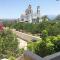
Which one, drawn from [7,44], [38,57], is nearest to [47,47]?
[38,57]

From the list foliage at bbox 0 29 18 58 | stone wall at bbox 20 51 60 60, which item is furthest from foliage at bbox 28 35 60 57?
foliage at bbox 0 29 18 58

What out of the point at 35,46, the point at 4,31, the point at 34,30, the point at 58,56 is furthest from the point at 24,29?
the point at 58,56

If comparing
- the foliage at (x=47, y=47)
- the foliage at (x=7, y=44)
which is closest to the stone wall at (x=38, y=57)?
the foliage at (x=47, y=47)

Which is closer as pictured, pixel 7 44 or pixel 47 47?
pixel 47 47

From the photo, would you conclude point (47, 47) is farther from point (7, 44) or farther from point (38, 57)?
point (7, 44)

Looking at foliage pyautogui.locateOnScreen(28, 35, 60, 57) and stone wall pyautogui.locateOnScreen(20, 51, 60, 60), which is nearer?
stone wall pyautogui.locateOnScreen(20, 51, 60, 60)

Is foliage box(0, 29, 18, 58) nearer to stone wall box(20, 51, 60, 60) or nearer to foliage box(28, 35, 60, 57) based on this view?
foliage box(28, 35, 60, 57)

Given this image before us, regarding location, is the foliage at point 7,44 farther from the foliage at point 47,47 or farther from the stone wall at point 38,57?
the stone wall at point 38,57

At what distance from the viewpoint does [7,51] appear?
873 cm

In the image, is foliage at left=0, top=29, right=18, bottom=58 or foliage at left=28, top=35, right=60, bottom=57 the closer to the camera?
foliage at left=28, top=35, right=60, bottom=57

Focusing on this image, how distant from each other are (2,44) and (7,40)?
49cm

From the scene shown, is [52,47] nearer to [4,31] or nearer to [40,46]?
[40,46]

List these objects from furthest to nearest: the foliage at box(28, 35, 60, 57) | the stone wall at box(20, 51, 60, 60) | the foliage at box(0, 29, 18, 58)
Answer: the foliage at box(0, 29, 18, 58) → the foliage at box(28, 35, 60, 57) → the stone wall at box(20, 51, 60, 60)

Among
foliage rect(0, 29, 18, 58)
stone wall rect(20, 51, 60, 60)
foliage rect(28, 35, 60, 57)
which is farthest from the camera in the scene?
foliage rect(0, 29, 18, 58)
